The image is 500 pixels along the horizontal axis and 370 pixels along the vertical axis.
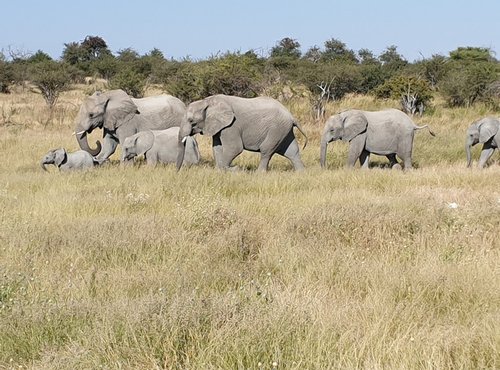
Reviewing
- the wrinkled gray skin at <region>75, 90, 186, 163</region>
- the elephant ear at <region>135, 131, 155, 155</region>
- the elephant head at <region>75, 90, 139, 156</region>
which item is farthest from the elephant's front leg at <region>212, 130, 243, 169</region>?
the elephant head at <region>75, 90, 139, 156</region>

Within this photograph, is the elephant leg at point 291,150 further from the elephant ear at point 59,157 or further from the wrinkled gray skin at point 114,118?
the elephant ear at point 59,157

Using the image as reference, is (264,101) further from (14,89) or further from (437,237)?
(14,89)

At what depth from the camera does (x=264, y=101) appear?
11.5 m

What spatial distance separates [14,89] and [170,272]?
1330 inches

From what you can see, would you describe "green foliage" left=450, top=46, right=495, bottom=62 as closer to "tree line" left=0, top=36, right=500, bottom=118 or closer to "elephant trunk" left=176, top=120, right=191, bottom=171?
"tree line" left=0, top=36, right=500, bottom=118

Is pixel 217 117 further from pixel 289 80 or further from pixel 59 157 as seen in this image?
pixel 289 80

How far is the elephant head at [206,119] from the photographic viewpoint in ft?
35.3

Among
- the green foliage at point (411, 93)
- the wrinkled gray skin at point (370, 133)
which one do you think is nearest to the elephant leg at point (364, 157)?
the wrinkled gray skin at point (370, 133)

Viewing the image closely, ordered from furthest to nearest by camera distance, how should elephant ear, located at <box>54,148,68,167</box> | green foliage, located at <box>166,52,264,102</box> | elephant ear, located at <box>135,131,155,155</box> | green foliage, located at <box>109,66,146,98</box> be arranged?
green foliage, located at <box>109,66,146,98</box> < green foliage, located at <box>166,52,264,102</box> < elephant ear, located at <box>135,131,155,155</box> < elephant ear, located at <box>54,148,68,167</box>

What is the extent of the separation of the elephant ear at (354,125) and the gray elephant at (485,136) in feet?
7.23

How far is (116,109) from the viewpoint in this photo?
39.7 ft

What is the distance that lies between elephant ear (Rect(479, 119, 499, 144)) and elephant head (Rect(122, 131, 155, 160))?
640 centimetres

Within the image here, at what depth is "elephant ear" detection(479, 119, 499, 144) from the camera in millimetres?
12211

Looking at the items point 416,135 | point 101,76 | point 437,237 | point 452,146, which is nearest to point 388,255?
point 437,237
